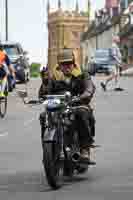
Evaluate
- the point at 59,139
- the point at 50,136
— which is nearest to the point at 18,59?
the point at 59,139

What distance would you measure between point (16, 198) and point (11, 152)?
17.6 ft

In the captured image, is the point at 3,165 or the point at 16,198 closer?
the point at 16,198

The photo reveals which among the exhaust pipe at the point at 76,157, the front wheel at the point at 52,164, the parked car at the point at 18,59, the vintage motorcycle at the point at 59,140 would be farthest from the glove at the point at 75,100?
the parked car at the point at 18,59

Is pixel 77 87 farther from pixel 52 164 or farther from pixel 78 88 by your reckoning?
pixel 52 164

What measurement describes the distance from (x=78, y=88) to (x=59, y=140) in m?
0.99

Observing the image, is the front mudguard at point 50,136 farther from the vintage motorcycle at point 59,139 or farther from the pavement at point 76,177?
the pavement at point 76,177

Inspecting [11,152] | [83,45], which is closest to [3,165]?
[11,152]

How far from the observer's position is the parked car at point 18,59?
43.5 m

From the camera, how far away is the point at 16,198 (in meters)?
10.4

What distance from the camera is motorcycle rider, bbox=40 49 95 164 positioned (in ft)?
38.4

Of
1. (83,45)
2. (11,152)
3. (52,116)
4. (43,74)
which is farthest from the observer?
(83,45)

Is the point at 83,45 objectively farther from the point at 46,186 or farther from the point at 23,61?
the point at 46,186

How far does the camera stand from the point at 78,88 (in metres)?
11.9

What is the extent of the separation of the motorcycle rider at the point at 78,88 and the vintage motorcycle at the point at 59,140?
0.34ft
